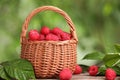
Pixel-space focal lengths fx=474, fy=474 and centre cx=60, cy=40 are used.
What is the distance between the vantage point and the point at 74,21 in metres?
2.88

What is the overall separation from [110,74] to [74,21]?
79 cm

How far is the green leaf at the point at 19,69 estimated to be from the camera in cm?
209

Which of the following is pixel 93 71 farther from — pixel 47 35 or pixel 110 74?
pixel 47 35

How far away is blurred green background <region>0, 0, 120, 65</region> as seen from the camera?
2.79 m

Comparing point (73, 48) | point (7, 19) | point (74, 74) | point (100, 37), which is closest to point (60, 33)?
point (73, 48)

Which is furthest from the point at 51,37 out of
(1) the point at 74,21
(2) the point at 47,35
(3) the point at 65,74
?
(1) the point at 74,21

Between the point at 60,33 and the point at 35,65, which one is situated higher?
the point at 60,33

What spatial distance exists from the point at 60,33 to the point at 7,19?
2.41 feet

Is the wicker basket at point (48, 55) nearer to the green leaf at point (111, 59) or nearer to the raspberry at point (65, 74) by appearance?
the raspberry at point (65, 74)

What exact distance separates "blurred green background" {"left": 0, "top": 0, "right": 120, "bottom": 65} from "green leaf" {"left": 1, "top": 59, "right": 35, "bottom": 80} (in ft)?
2.08

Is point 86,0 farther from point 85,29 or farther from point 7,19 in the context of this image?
point 7,19

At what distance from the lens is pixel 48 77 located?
2.19 meters

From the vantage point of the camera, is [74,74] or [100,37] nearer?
[74,74]

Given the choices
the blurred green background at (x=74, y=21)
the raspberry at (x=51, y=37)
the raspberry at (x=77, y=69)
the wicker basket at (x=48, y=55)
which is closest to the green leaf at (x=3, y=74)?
the wicker basket at (x=48, y=55)
